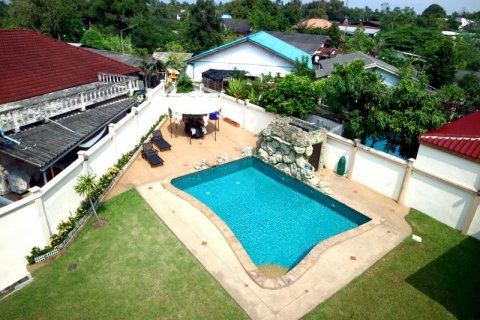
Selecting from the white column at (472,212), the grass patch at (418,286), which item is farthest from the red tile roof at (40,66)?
the white column at (472,212)

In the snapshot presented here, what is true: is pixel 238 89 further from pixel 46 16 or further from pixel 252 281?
pixel 46 16

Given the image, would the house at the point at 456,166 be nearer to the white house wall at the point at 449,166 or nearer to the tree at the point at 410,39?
the white house wall at the point at 449,166

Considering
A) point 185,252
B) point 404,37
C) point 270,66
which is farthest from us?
point 404,37

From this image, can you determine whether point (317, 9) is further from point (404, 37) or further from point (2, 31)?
point (2, 31)

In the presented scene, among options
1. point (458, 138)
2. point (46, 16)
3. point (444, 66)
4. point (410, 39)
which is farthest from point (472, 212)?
point (46, 16)

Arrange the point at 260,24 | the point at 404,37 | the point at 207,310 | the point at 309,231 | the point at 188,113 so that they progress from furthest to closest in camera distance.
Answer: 1. the point at 260,24
2. the point at 404,37
3. the point at 188,113
4. the point at 309,231
5. the point at 207,310

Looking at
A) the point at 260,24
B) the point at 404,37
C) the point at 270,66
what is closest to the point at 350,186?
the point at 270,66

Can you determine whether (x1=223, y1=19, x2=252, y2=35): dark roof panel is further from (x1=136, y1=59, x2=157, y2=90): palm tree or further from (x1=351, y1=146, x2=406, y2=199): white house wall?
(x1=351, y1=146, x2=406, y2=199): white house wall
